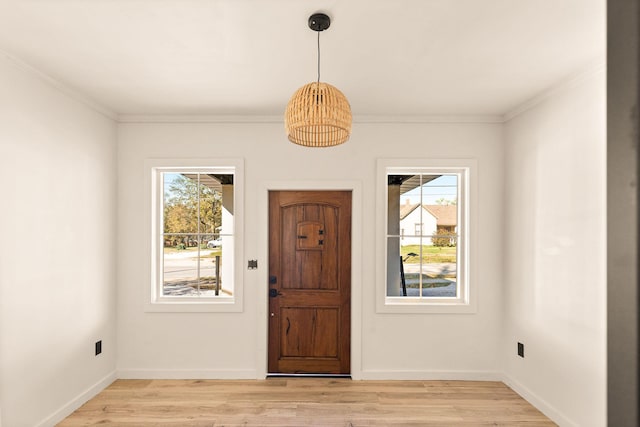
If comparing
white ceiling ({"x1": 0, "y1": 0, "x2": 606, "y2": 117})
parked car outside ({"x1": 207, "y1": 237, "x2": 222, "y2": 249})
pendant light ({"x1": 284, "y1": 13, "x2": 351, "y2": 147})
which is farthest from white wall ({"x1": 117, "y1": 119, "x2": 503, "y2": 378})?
pendant light ({"x1": 284, "y1": 13, "x2": 351, "y2": 147})

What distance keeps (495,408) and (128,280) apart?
146 inches

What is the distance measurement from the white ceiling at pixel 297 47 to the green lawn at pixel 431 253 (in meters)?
1.50

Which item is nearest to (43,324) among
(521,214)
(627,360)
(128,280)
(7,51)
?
(128,280)

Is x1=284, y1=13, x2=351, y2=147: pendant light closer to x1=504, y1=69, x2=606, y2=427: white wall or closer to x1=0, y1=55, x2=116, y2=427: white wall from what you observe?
x1=504, y1=69, x2=606, y2=427: white wall

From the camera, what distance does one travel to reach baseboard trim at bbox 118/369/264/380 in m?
4.00

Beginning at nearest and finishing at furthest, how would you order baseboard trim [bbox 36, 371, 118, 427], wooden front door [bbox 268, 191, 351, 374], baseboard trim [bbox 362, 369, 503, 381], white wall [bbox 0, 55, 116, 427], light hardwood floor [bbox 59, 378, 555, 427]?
white wall [bbox 0, 55, 116, 427] < baseboard trim [bbox 36, 371, 118, 427] < light hardwood floor [bbox 59, 378, 555, 427] < baseboard trim [bbox 362, 369, 503, 381] < wooden front door [bbox 268, 191, 351, 374]

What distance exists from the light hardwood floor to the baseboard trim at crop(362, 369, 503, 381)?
69mm

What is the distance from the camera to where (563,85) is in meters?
3.12

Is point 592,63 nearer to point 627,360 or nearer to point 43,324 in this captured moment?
point 627,360

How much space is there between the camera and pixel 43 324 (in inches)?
117

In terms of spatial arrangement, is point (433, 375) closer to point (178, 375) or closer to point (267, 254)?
point (267, 254)

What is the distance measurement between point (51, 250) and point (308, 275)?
2.28 m

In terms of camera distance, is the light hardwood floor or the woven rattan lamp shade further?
the light hardwood floor

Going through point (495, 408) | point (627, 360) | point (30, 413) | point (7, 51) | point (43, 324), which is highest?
point (7, 51)
